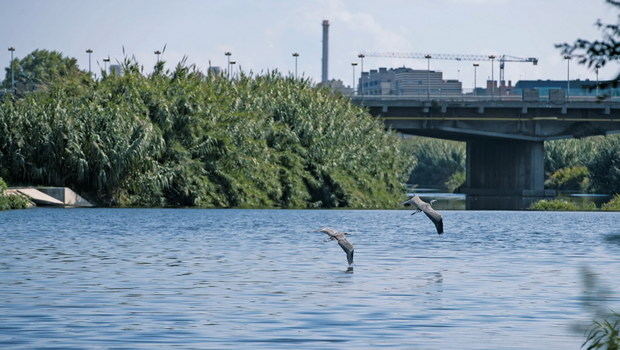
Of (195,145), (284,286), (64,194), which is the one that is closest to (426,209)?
(284,286)

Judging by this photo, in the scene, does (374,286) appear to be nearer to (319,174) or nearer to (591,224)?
(591,224)

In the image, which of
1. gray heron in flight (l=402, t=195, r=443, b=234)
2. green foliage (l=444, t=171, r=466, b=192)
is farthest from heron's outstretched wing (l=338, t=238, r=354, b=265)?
green foliage (l=444, t=171, r=466, b=192)

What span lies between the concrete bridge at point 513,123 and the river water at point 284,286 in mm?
54316

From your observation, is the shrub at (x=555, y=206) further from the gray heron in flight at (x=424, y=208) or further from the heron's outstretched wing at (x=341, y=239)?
the heron's outstretched wing at (x=341, y=239)

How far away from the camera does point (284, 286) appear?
25.4 m

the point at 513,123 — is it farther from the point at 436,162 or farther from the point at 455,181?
the point at 436,162

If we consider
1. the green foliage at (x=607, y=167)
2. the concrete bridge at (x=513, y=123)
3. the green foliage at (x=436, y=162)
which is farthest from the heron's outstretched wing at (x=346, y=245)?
the green foliage at (x=436, y=162)

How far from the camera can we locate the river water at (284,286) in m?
17.3

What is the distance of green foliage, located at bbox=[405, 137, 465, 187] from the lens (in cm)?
15138

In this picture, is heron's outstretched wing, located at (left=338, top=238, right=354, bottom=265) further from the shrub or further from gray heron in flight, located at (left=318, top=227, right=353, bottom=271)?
the shrub

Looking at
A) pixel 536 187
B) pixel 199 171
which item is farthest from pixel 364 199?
pixel 536 187

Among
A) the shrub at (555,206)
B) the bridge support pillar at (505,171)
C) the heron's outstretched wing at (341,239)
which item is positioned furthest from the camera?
the bridge support pillar at (505,171)

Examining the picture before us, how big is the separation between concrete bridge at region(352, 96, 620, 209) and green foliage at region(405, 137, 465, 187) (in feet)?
115

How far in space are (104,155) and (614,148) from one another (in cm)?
6273
